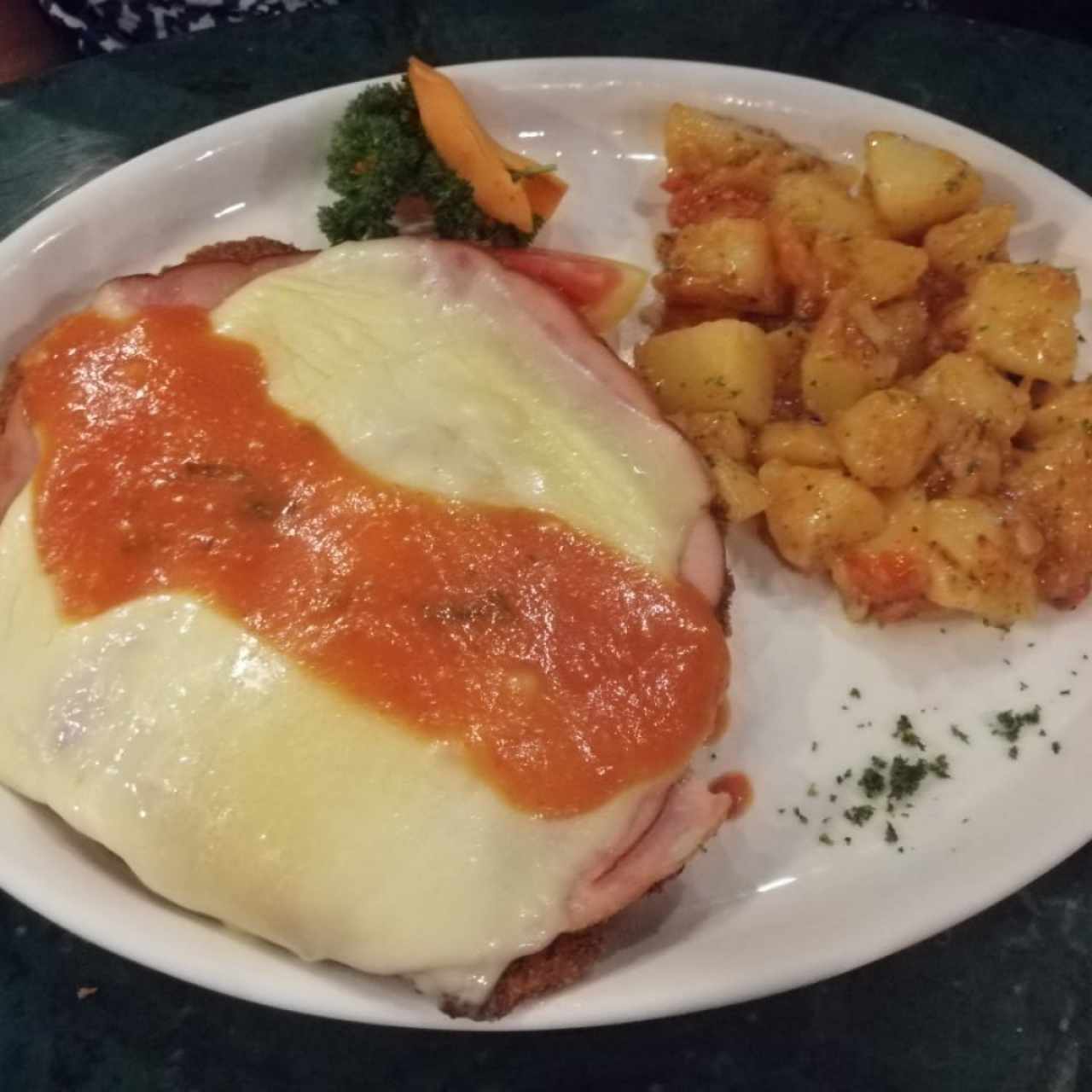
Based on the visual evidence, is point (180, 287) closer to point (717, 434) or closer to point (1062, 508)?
point (717, 434)

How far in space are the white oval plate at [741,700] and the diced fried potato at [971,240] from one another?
0.32 m

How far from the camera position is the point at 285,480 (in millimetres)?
2102

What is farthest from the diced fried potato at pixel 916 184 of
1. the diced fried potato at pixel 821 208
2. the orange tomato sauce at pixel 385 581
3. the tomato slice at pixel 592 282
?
the orange tomato sauce at pixel 385 581

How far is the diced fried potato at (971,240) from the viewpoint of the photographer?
107 inches

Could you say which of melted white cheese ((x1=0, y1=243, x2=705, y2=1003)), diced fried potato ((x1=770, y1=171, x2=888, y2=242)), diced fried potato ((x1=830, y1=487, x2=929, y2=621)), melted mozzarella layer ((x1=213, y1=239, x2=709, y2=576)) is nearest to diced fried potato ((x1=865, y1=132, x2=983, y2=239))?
diced fried potato ((x1=770, y1=171, x2=888, y2=242))

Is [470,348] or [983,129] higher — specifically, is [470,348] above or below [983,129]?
above

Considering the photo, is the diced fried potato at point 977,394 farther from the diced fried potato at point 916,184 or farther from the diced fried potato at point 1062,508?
the diced fried potato at point 916,184

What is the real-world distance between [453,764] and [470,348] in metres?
0.94

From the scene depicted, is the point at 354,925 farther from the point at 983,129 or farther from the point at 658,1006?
the point at 983,129

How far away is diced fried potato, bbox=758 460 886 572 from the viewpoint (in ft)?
8.10

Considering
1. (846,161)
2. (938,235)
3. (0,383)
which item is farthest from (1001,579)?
(0,383)

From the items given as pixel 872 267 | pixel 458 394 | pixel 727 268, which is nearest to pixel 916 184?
pixel 872 267

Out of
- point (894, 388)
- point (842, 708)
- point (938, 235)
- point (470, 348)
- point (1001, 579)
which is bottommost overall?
point (842, 708)

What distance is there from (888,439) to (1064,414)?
0.47m
